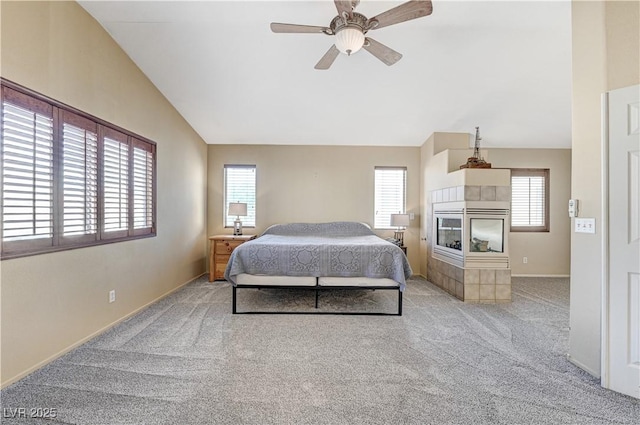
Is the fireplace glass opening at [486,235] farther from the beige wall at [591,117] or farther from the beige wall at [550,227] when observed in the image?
the beige wall at [550,227]

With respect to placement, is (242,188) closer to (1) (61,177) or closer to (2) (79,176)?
(2) (79,176)

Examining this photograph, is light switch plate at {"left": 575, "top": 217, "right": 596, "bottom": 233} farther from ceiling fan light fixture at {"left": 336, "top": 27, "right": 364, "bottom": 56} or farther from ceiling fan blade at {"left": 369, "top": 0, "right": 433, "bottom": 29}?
ceiling fan light fixture at {"left": 336, "top": 27, "right": 364, "bottom": 56}

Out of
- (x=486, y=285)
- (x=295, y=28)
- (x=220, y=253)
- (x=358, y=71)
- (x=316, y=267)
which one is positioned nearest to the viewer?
(x=295, y=28)

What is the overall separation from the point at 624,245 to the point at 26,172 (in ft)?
14.6

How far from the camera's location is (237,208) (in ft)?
17.0

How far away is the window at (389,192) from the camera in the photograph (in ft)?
18.4

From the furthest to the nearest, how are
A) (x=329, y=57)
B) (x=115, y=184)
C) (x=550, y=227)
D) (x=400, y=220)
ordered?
(x=550, y=227) < (x=400, y=220) < (x=115, y=184) < (x=329, y=57)

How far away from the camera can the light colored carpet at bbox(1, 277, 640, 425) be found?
1.74 metres

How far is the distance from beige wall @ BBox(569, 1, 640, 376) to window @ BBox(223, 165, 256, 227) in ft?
15.8

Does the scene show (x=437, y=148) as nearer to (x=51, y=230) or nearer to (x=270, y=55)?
(x=270, y=55)

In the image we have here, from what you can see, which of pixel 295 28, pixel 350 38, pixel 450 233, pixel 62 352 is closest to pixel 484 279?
pixel 450 233

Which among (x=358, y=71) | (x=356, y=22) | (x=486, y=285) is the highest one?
(x=358, y=71)

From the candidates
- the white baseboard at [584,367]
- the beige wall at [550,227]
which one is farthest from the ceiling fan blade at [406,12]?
the beige wall at [550,227]

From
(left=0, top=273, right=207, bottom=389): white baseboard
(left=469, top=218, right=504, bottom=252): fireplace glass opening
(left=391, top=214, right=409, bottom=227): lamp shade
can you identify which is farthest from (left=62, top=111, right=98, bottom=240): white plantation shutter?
(left=469, top=218, right=504, bottom=252): fireplace glass opening
